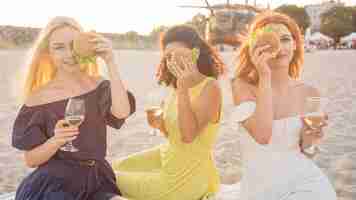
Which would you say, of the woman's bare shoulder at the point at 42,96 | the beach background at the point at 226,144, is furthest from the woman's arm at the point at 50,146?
the beach background at the point at 226,144

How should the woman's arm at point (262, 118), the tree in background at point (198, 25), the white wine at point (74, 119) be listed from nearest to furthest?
the white wine at point (74, 119) < the woman's arm at point (262, 118) < the tree in background at point (198, 25)

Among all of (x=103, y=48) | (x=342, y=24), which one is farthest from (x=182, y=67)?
(x=342, y=24)

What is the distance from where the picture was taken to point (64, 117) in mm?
2684

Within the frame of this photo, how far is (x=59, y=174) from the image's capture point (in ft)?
8.96

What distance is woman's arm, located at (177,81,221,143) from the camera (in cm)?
284

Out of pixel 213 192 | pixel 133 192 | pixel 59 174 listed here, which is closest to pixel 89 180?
pixel 59 174

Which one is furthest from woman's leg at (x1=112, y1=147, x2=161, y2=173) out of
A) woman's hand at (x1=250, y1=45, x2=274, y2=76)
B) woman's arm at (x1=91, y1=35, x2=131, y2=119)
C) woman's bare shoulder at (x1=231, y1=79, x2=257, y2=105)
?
woman's hand at (x1=250, y1=45, x2=274, y2=76)

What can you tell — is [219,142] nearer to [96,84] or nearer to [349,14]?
[96,84]

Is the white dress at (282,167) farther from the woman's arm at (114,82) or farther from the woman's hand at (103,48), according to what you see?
the woman's hand at (103,48)

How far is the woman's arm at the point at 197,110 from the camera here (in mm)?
2840

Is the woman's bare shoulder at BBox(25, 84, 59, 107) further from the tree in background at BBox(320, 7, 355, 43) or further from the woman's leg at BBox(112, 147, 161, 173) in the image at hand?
the tree in background at BBox(320, 7, 355, 43)

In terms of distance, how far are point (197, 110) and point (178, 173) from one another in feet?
1.39

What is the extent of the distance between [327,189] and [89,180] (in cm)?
140

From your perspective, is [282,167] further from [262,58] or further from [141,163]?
[141,163]
